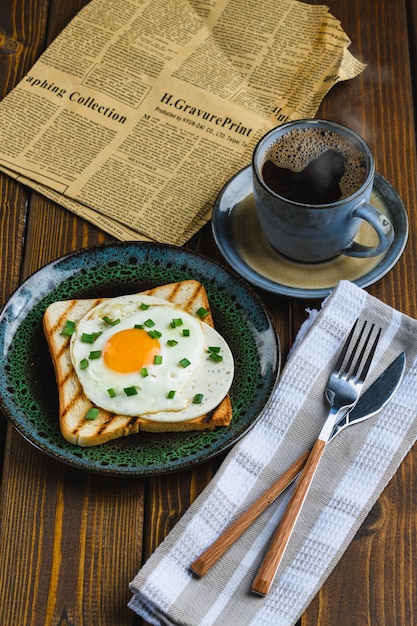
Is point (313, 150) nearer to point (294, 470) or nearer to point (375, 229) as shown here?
point (375, 229)

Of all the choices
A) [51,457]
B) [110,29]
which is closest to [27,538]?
[51,457]

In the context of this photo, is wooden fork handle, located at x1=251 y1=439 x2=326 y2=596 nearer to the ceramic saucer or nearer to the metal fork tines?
the metal fork tines

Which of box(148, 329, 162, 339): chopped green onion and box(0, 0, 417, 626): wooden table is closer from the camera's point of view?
box(0, 0, 417, 626): wooden table

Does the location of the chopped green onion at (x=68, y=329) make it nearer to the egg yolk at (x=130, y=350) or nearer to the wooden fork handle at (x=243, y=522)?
the egg yolk at (x=130, y=350)

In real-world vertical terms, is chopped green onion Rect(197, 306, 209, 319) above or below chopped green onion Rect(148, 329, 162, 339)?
above

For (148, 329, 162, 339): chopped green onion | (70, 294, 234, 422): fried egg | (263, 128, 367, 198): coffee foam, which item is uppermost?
(263, 128, 367, 198): coffee foam

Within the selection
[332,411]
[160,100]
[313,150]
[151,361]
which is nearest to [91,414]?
[151,361]

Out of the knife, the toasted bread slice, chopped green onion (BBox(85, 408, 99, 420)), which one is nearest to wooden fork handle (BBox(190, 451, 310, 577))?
the knife

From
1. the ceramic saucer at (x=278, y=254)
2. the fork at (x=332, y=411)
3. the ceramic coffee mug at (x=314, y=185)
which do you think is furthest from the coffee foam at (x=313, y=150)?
the fork at (x=332, y=411)
